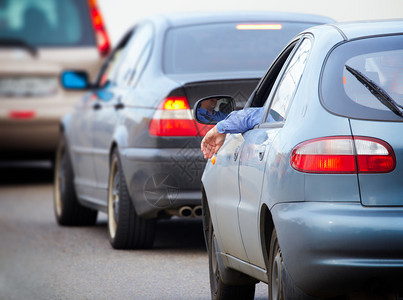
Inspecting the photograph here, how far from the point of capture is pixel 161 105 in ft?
27.7

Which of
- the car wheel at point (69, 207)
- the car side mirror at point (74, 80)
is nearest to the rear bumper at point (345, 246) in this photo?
the car side mirror at point (74, 80)

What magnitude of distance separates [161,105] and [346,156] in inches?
154

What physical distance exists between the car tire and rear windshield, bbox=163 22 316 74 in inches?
150

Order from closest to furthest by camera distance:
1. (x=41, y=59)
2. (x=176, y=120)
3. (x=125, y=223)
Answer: (x=176, y=120) < (x=125, y=223) < (x=41, y=59)

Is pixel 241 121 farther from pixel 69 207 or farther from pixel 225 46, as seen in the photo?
pixel 69 207

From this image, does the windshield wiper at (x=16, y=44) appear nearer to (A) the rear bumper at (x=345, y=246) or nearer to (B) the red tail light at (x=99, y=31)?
(B) the red tail light at (x=99, y=31)

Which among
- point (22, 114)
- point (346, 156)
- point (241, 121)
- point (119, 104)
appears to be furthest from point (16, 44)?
point (346, 156)

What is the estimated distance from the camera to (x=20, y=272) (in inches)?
323

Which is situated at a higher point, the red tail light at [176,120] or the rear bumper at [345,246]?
the rear bumper at [345,246]

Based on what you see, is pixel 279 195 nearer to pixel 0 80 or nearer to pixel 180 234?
pixel 180 234

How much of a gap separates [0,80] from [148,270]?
25.5 ft

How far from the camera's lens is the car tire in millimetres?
4719

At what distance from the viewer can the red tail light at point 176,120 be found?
8352 millimetres

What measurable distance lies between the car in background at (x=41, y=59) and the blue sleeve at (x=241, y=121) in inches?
378
